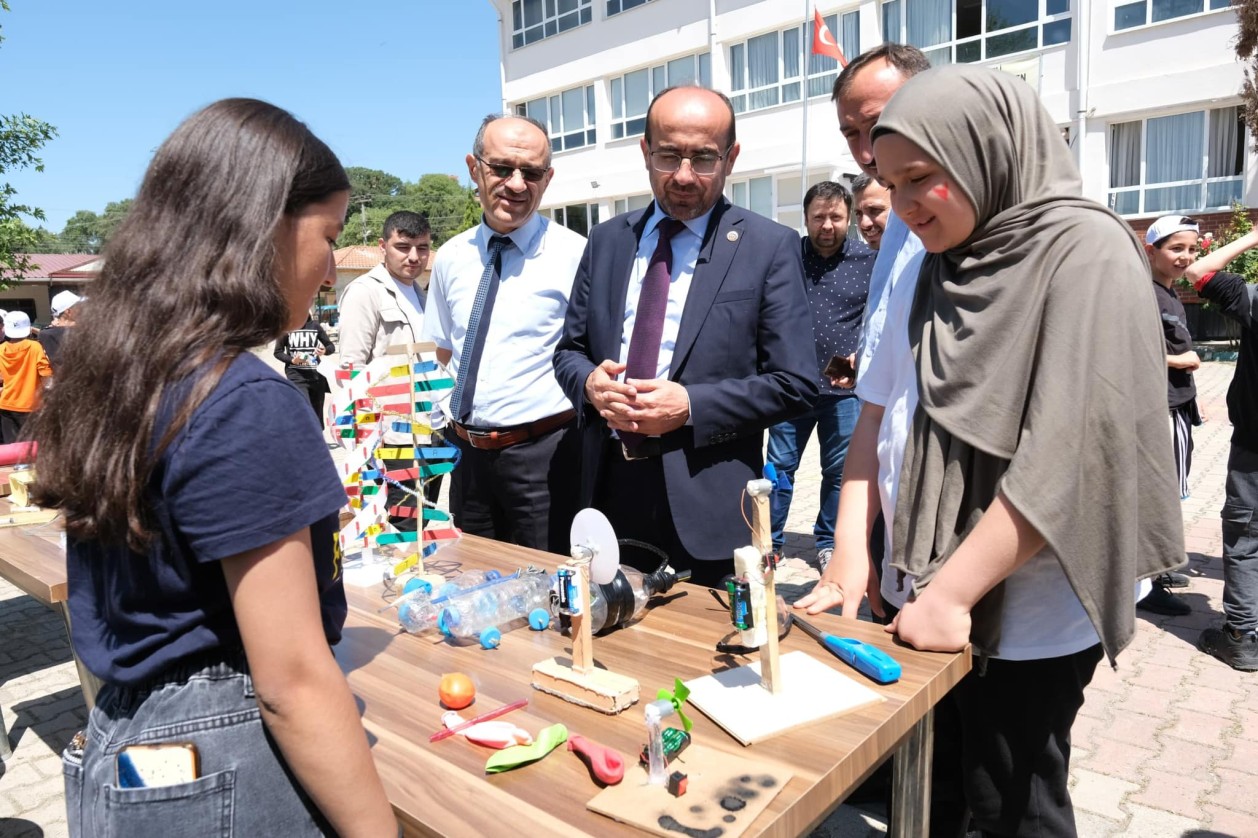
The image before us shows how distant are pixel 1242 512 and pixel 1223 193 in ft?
46.1

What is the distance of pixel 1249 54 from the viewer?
12.9 meters

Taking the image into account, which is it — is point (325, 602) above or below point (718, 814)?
above

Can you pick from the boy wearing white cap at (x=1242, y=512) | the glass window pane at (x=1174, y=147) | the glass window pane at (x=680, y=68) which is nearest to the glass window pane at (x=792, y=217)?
the glass window pane at (x=680, y=68)

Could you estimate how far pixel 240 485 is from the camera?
3.26ft

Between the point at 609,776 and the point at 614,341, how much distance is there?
1.42 metres

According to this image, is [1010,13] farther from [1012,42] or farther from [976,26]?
[976,26]

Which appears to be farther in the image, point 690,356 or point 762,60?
point 762,60

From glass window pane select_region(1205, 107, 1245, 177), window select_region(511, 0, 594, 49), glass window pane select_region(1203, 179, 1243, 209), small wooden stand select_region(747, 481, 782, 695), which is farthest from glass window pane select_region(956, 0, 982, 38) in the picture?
small wooden stand select_region(747, 481, 782, 695)

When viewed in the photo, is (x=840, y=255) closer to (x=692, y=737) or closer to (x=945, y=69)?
(x=945, y=69)

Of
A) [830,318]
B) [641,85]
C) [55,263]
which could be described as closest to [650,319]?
[830,318]

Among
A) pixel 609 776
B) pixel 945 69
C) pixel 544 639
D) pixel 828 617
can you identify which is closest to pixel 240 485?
pixel 609 776

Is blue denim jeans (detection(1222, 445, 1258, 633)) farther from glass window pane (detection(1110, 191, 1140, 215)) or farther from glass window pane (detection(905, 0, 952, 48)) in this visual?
glass window pane (detection(905, 0, 952, 48))

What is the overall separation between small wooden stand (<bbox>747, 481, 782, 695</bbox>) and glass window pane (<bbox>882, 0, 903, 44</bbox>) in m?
18.1

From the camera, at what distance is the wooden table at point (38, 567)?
8.47 feet
